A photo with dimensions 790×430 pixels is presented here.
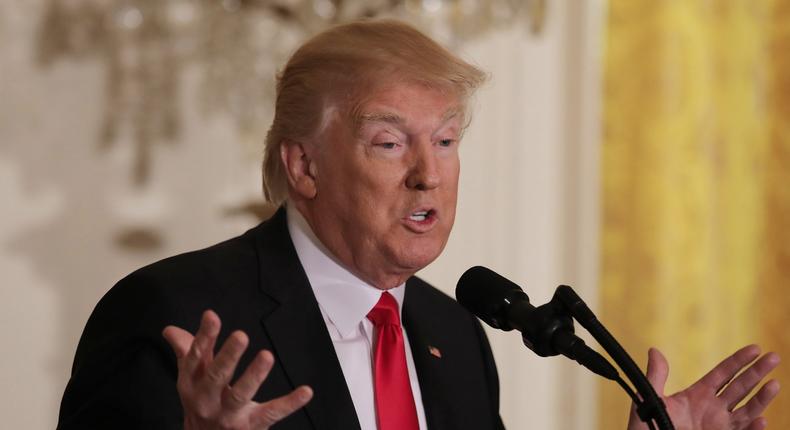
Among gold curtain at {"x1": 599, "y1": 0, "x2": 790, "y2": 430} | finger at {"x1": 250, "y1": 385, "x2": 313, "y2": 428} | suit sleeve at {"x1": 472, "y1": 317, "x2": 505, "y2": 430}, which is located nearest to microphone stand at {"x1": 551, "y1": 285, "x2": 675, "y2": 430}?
finger at {"x1": 250, "y1": 385, "x2": 313, "y2": 428}

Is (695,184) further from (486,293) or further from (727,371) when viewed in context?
(486,293)

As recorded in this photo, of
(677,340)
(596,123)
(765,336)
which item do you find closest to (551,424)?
(677,340)

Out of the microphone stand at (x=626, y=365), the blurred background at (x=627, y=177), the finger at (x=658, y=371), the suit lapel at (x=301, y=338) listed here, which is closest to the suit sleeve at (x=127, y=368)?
the suit lapel at (x=301, y=338)

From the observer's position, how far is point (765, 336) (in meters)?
4.01

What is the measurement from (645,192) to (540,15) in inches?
27.6

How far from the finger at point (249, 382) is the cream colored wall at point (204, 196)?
1.87 meters

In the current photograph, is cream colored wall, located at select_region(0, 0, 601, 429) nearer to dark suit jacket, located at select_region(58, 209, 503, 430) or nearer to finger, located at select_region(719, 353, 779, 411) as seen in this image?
dark suit jacket, located at select_region(58, 209, 503, 430)

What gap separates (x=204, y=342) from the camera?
1475 mm

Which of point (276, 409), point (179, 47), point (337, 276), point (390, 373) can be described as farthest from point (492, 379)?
point (179, 47)

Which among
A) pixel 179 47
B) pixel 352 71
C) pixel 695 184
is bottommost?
pixel 352 71

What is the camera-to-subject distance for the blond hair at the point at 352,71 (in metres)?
1.99

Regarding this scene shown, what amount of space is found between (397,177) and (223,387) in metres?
0.61

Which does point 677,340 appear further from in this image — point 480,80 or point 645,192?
point 480,80

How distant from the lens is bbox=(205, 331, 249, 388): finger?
4.71ft
